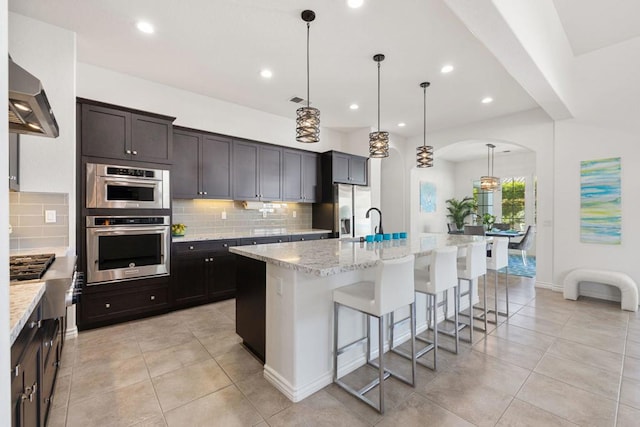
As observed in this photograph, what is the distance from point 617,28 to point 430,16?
277 centimetres

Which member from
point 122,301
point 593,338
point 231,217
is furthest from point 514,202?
point 122,301

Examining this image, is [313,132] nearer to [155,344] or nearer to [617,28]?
[155,344]

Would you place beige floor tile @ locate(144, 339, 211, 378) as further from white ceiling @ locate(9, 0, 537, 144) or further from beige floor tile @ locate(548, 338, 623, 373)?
beige floor tile @ locate(548, 338, 623, 373)

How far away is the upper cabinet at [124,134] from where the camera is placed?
10.1 feet

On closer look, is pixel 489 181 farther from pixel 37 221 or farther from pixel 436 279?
pixel 37 221

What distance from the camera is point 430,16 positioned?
2.62 meters

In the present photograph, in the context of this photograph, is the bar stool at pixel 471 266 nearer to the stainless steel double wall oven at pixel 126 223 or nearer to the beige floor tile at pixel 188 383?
the beige floor tile at pixel 188 383

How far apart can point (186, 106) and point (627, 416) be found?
5.45m

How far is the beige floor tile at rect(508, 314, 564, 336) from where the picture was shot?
3.12 m

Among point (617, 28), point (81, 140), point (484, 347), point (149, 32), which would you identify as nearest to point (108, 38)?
point (149, 32)

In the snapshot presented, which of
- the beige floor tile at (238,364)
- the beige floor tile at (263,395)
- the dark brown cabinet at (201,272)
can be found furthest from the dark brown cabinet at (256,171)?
the beige floor tile at (263,395)

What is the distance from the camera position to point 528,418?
1805 mm

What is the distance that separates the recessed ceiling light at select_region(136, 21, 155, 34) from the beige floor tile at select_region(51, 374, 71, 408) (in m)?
3.11

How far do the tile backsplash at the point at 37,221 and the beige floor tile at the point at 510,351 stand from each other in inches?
164
